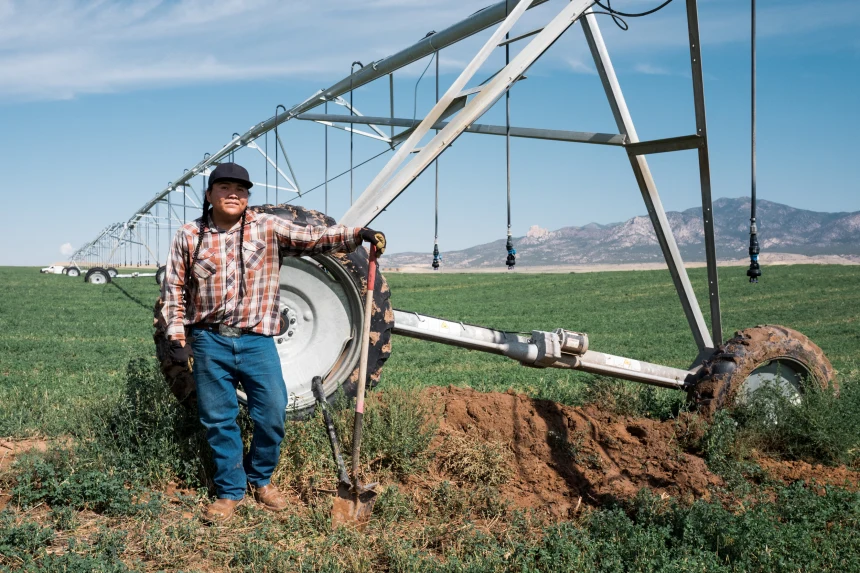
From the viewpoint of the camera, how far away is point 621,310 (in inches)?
1163

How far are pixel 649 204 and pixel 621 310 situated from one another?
Result: 76.7 ft

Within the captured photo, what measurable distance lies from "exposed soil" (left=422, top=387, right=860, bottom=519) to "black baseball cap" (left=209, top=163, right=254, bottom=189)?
2.28 metres

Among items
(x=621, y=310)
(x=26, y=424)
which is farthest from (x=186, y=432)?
(x=621, y=310)

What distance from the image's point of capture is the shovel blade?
4.59 metres

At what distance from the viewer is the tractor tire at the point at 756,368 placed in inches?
254

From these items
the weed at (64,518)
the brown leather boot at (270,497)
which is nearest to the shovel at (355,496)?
the brown leather boot at (270,497)

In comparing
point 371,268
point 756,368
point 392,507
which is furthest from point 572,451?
point 371,268

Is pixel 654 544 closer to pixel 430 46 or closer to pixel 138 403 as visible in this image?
pixel 138 403

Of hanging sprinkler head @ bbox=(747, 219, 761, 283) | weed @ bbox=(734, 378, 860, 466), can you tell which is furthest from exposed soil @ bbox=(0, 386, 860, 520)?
hanging sprinkler head @ bbox=(747, 219, 761, 283)

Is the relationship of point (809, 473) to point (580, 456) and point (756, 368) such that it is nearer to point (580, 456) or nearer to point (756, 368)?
point (756, 368)

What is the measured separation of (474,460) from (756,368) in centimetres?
281

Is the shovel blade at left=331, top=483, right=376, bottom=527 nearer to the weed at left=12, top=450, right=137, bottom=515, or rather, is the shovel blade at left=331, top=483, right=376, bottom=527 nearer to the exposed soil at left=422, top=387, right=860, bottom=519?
the exposed soil at left=422, top=387, right=860, bottom=519

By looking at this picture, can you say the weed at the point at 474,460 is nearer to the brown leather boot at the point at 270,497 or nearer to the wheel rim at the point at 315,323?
the wheel rim at the point at 315,323

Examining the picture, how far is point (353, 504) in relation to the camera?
4.63 metres
